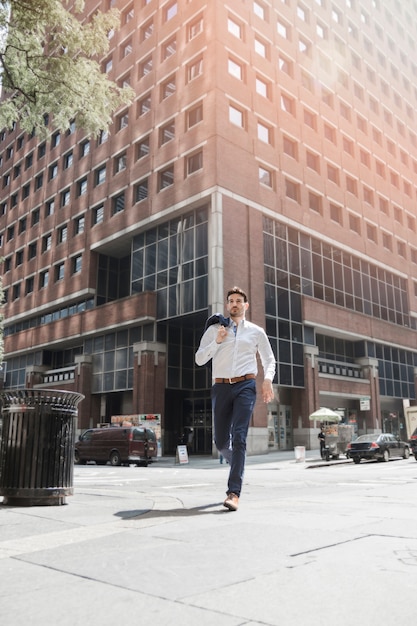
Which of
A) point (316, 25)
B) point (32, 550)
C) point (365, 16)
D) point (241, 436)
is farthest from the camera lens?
point (365, 16)

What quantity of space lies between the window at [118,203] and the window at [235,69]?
10.9 metres

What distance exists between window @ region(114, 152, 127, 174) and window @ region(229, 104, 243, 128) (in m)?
8.97

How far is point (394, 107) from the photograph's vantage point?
171 feet

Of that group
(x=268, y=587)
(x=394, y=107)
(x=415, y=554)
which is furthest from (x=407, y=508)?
(x=394, y=107)

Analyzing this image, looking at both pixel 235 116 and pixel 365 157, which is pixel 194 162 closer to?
pixel 235 116

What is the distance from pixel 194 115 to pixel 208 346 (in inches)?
1226

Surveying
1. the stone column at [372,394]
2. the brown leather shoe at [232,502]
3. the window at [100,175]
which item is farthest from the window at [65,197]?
the brown leather shoe at [232,502]

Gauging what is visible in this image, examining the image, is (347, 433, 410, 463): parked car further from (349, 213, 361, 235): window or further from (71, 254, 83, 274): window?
(71, 254, 83, 274): window

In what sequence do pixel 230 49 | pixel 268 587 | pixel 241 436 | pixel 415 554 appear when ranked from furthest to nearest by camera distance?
pixel 230 49, pixel 241 436, pixel 415 554, pixel 268 587

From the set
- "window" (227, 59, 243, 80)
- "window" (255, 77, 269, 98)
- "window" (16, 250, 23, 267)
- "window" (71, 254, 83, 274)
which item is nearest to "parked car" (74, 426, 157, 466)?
"window" (71, 254, 83, 274)

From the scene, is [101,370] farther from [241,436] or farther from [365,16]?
[365,16]

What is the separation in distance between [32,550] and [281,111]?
38.0 meters

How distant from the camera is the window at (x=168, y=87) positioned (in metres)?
35.9

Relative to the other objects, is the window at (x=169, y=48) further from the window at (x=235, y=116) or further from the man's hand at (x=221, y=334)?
the man's hand at (x=221, y=334)
